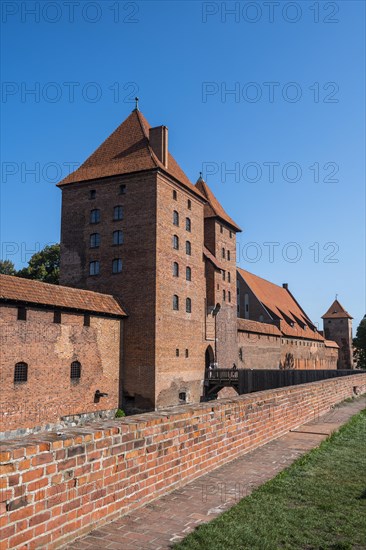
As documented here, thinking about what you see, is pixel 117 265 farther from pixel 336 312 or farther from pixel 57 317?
pixel 336 312

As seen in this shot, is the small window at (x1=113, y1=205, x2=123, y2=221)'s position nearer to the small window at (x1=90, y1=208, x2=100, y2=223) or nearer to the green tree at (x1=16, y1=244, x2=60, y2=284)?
the small window at (x1=90, y1=208, x2=100, y2=223)

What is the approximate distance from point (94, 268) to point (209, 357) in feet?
32.0

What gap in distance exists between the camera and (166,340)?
2472 cm

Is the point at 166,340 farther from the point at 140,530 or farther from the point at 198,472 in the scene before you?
the point at 140,530

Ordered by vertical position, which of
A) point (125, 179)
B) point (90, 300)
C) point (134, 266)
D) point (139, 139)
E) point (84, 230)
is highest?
point (139, 139)

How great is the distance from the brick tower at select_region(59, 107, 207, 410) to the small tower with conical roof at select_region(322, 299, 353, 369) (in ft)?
144

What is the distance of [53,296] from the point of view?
1950 cm

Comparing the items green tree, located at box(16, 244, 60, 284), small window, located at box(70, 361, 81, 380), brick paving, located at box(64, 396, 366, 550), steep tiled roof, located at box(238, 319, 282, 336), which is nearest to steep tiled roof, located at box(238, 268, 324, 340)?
steep tiled roof, located at box(238, 319, 282, 336)

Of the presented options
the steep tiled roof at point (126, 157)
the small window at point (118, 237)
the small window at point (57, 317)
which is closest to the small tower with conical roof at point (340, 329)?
the steep tiled roof at point (126, 157)

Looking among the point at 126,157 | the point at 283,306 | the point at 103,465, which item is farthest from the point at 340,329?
the point at 103,465

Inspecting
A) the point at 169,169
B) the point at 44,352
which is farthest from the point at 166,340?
the point at 169,169

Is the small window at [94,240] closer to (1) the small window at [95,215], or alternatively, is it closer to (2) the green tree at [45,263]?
(1) the small window at [95,215]

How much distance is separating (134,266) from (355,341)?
134ft

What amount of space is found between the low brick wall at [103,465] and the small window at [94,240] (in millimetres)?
20225
